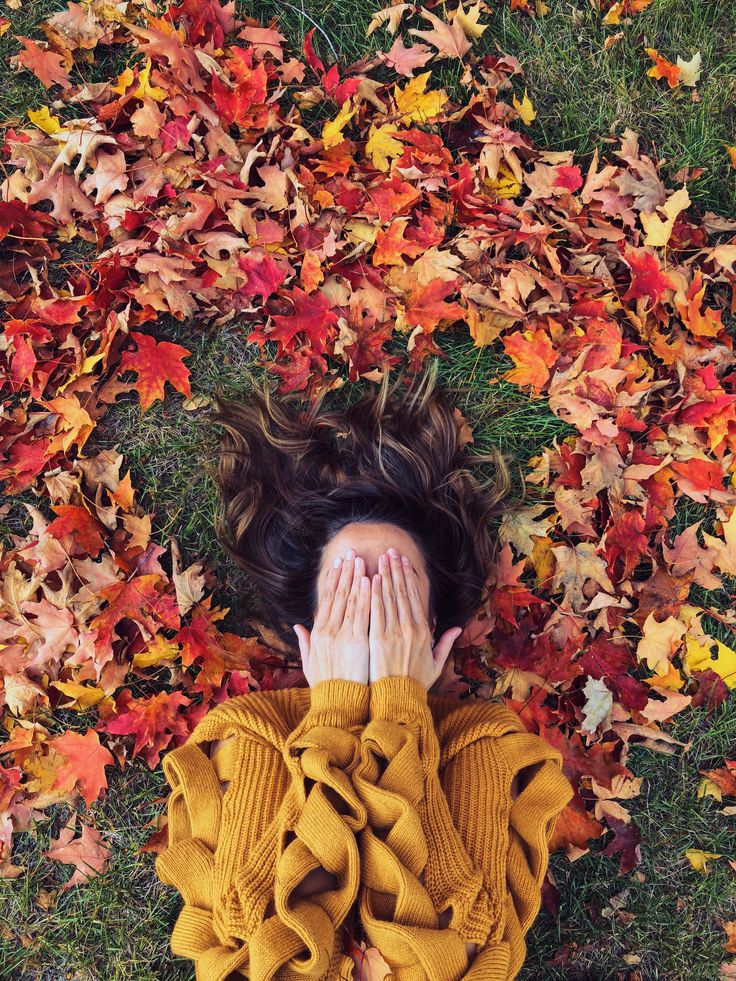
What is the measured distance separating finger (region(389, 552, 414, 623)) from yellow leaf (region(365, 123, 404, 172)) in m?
1.71

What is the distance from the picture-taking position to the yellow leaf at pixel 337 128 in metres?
3.10

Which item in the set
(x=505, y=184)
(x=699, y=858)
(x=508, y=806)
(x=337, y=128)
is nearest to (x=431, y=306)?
(x=505, y=184)

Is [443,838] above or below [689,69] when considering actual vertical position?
below

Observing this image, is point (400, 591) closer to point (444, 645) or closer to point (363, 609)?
point (363, 609)

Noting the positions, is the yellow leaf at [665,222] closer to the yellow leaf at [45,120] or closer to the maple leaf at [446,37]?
the maple leaf at [446,37]

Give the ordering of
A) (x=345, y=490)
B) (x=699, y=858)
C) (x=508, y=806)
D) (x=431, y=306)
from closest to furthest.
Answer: (x=508, y=806)
(x=345, y=490)
(x=699, y=858)
(x=431, y=306)

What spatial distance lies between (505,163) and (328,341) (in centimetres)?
110

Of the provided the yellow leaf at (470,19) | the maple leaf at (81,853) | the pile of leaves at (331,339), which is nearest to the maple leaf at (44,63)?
the pile of leaves at (331,339)

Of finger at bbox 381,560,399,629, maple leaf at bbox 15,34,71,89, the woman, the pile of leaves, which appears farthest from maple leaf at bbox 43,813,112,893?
maple leaf at bbox 15,34,71,89

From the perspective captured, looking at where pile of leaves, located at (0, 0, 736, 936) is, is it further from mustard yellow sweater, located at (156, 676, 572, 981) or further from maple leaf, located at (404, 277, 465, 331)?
mustard yellow sweater, located at (156, 676, 572, 981)

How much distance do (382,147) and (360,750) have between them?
243 cm

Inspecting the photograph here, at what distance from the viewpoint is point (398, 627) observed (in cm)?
260

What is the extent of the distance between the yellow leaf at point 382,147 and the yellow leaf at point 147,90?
2.85 feet

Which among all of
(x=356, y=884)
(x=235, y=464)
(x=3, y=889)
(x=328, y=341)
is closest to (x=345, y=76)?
(x=328, y=341)
